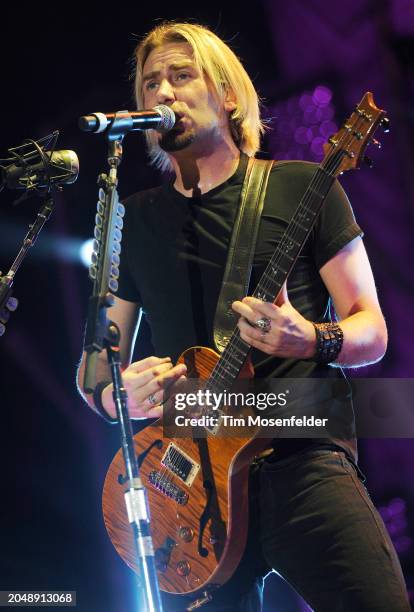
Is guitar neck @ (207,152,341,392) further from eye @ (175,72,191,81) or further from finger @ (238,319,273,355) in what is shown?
eye @ (175,72,191,81)

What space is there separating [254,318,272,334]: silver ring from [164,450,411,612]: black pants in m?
0.43

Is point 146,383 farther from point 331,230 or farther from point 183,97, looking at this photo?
point 183,97

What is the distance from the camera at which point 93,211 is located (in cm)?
501

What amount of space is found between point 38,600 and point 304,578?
2.27 metres

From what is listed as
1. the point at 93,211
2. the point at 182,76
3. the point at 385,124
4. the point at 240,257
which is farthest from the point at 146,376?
the point at 93,211

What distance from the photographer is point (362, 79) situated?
4.78 m

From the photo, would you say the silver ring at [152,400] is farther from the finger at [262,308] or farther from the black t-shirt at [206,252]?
the finger at [262,308]

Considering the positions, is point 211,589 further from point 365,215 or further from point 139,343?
point 365,215

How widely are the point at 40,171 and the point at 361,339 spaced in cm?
120

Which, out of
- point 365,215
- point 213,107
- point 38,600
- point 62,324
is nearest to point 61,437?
point 62,324

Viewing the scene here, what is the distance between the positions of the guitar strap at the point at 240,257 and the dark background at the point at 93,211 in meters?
2.11

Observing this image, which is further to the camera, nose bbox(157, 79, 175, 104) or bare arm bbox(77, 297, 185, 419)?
nose bbox(157, 79, 175, 104)

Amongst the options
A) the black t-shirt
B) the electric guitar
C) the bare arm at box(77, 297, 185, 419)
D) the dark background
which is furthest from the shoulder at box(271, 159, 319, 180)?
the dark background

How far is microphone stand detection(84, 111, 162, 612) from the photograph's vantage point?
1.80 m
